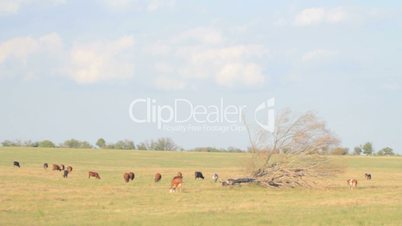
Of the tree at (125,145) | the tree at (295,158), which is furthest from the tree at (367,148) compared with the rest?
the tree at (295,158)

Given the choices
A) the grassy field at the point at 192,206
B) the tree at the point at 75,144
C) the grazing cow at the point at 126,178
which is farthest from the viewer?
the tree at the point at 75,144

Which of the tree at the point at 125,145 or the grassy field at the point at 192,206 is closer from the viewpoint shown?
the grassy field at the point at 192,206

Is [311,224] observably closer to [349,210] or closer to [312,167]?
[349,210]

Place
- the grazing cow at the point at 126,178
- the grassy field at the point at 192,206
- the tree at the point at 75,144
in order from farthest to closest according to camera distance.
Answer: the tree at the point at 75,144
the grazing cow at the point at 126,178
the grassy field at the point at 192,206

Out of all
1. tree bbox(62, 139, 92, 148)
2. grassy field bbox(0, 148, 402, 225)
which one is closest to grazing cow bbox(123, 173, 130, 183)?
grassy field bbox(0, 148, 402, 225)

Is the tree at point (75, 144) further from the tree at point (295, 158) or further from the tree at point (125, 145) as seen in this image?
the tree at point (295, 158)

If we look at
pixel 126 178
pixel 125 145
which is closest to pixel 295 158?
pixel 126 178

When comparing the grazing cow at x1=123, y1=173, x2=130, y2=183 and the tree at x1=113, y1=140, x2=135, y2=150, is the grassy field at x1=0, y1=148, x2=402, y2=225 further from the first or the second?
the tree at x1=113, y1=140, x2=135, y2=150

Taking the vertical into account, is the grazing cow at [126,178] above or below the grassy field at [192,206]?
above

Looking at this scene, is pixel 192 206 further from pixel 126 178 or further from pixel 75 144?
pixel 75 144

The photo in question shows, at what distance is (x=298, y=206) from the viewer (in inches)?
1064

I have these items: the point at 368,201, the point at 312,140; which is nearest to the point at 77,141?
the point at 312,140

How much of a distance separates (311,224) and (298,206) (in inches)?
250

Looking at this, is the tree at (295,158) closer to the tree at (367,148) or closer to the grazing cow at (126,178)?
the grazing cow at (126,178)
